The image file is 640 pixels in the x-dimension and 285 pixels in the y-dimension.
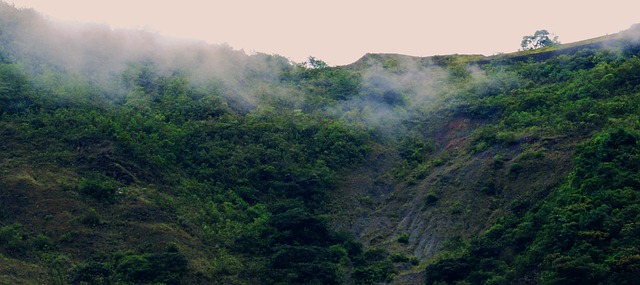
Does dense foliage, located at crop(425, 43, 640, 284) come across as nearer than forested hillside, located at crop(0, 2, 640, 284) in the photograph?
Yes

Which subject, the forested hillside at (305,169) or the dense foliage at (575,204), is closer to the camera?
the dense foliage at (575,204)

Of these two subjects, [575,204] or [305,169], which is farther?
[305,169]

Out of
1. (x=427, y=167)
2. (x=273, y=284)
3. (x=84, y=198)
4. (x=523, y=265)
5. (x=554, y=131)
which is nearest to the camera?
(x=523, y=265)

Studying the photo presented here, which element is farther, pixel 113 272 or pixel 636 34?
pixel 636 34

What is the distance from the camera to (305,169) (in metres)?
62.9

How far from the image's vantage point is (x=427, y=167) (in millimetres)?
63656

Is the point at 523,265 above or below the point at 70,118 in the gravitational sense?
below

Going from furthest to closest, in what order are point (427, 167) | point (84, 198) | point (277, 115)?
point (277, 115)
point (427, 167)
point (84, 198)

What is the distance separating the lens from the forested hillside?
48219 mm

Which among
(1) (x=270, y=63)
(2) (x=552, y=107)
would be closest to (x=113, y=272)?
(2) (x=552, y=107)

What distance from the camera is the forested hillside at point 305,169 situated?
48219mm

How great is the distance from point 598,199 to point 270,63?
4670 cm

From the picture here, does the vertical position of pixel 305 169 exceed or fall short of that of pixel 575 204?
it exceeds it

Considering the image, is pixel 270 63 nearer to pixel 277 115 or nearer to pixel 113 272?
pixel 277 115
